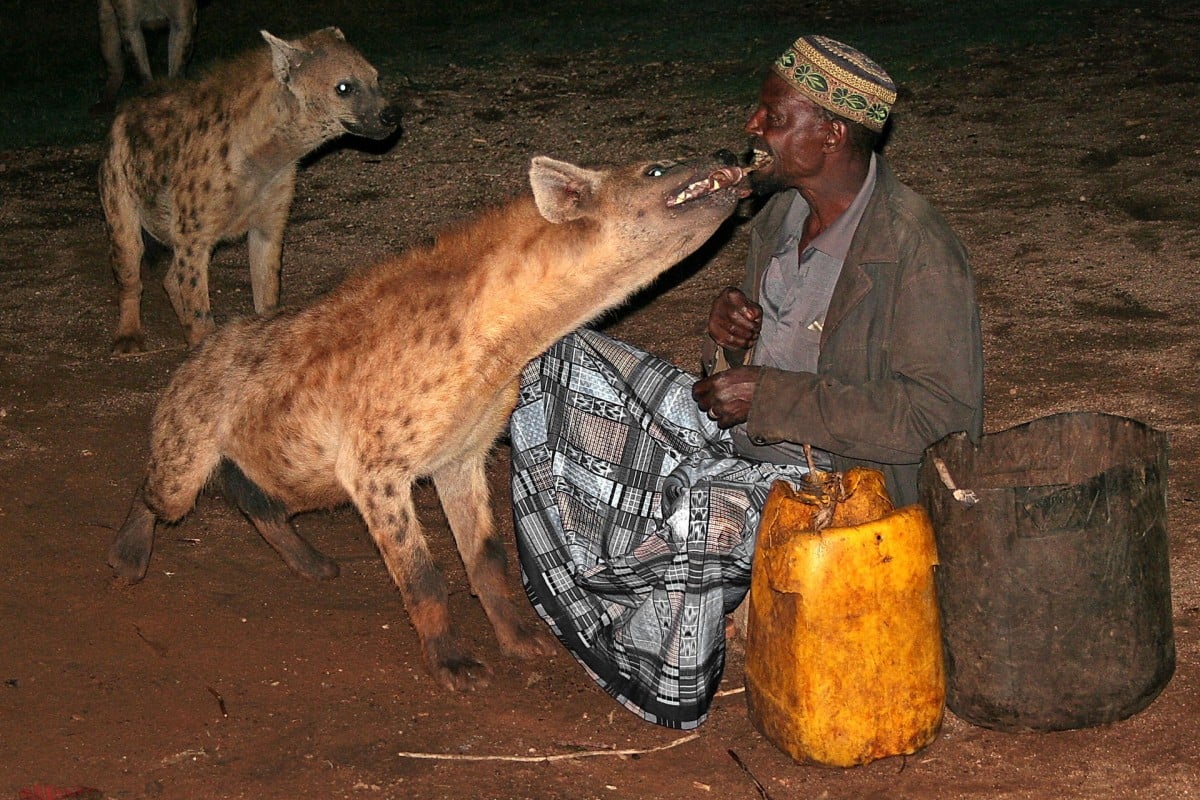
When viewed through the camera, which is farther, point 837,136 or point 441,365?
point 441,365

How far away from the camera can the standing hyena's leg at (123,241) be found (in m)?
4.72

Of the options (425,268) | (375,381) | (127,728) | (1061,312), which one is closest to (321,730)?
(127,728)

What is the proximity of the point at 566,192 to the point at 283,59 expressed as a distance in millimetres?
2426

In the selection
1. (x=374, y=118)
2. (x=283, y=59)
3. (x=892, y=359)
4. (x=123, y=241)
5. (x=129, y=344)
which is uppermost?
(x=892, y=359)

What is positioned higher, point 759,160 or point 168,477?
point 759,160

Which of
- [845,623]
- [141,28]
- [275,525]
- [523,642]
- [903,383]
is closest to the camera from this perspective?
[845,623]

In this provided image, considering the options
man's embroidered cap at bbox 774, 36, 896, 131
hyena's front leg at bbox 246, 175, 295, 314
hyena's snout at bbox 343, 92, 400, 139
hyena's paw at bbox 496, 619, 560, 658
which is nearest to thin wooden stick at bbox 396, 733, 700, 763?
hyena's paw at bbox 496, 619, 560, 658

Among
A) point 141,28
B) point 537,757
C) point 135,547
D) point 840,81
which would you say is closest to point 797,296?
point 840,81

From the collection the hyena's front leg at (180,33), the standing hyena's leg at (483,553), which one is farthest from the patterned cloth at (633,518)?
the hyena's front leg at (180,33)

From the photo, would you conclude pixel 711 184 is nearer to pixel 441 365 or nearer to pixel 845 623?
pixel 441 365

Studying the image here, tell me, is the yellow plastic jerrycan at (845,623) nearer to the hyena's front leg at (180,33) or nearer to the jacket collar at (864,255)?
the jacket collar at (864,255)

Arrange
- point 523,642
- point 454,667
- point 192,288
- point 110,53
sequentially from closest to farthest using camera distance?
point 454,667
point 523,642
point 192,288
point 110,53

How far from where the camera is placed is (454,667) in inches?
109

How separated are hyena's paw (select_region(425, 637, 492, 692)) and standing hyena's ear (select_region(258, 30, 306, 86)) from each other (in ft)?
8.52
